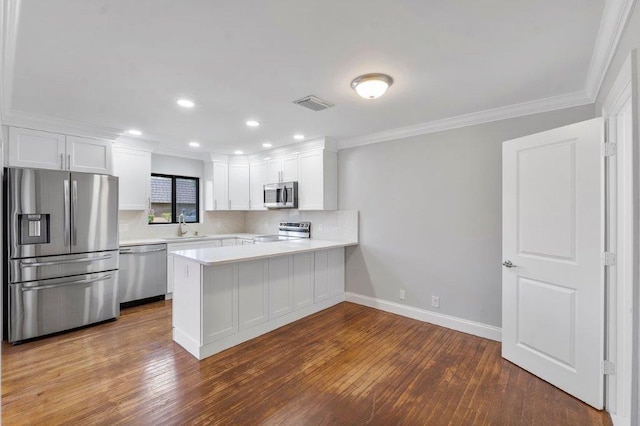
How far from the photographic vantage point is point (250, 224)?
646 cm

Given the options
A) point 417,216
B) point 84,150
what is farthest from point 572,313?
point 84,150

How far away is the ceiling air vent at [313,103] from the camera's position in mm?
2885

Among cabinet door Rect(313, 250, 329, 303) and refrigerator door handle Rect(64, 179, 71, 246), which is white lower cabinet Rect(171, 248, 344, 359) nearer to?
cabinet door Rect(313, 250, 329, 303)

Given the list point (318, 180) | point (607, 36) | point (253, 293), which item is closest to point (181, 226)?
point (318, 180)

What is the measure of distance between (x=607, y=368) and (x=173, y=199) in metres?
5.94

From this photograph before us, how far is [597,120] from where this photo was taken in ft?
7.03

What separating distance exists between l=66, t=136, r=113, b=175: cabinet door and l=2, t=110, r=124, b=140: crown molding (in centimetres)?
8

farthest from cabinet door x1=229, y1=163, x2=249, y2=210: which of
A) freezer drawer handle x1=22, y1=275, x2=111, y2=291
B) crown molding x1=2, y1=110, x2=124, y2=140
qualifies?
freezer drawer handle x1=22, y1=275, x2=111, y2=291

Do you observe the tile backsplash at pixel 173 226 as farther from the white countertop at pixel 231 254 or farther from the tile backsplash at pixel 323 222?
the white countertop at pixel 231 254

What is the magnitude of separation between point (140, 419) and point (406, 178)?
3.55 meters

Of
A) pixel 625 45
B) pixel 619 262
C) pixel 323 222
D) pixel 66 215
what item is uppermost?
pixel 625 45

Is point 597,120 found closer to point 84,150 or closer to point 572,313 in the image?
point 572,313

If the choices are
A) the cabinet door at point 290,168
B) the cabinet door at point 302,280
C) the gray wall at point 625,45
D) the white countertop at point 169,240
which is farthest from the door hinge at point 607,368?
the white countertop at point 169,240

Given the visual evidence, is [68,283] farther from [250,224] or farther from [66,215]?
[250,224]
